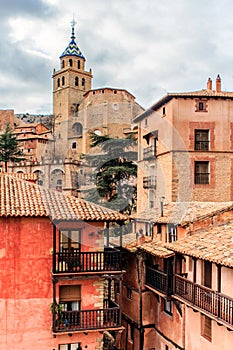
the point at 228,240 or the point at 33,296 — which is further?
the point at 33,296

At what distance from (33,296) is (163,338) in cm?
725

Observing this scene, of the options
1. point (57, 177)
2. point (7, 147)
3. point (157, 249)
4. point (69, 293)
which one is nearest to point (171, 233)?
point (157, 249)

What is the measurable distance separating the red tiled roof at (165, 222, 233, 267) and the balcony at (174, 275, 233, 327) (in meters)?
1.22

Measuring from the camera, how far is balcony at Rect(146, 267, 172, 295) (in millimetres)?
18997

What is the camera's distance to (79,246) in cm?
1897

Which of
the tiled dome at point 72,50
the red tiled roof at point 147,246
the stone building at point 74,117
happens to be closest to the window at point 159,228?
the red tiled roof at point 147,246

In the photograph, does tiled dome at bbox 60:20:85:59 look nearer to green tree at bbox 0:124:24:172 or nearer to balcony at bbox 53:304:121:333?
green tree at bbox 0:124:24:172

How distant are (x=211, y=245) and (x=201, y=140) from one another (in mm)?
18898

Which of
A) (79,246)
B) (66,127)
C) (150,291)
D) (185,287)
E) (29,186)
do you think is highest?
(66,127)

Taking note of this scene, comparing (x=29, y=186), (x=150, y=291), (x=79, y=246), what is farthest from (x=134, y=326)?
(x=29, y=186)

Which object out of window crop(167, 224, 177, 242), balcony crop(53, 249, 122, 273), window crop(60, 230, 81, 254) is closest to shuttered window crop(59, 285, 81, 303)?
balcony crop(53, 249, 122, 273)

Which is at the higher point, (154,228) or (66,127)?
(66,127)

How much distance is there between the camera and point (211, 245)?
1589cm

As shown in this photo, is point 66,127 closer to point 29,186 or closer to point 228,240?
point 29,186
